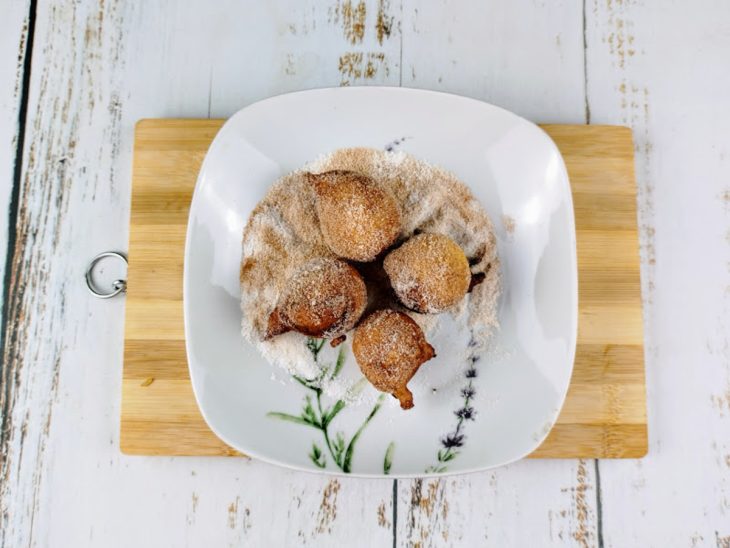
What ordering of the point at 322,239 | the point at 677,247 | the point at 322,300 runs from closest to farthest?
the point at 322,300 → the point at 322,239 → the point at 677,247

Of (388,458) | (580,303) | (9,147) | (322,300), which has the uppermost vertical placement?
(9,147)

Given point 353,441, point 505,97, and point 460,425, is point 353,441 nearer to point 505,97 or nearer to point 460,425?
point 460,425

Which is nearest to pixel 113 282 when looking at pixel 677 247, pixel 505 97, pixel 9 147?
pixel 9 147

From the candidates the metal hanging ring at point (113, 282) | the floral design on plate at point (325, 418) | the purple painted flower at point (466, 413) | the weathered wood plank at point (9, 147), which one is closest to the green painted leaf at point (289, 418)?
the floral design on plate at point (325, 418)

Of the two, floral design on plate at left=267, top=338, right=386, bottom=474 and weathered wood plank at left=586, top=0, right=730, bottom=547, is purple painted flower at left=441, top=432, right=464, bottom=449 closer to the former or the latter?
floral design on plate at left=267, top=338, right=386, bottom=474

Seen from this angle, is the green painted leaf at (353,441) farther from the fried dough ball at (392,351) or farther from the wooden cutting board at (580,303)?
the wooden cutting board at (580,303)

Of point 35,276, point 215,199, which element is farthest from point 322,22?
point 35,276
